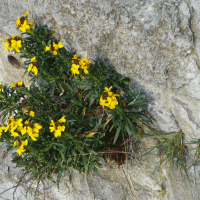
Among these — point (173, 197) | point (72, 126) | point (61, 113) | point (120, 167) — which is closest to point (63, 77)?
point (61, 113)

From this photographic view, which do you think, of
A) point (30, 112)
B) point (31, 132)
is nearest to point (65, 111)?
point (30, 112)

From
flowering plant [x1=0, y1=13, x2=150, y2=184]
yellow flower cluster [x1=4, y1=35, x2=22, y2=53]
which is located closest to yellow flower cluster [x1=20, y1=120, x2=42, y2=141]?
flowering plant [x1=0, y1=13, x2=150, y2=184]

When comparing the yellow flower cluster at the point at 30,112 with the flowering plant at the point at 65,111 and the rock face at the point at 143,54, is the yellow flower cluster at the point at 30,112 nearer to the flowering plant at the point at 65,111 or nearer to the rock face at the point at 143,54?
the flowering plant at the point at 65,111

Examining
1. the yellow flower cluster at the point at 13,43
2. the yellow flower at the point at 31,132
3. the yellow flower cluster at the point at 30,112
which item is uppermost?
the yellow flower cluster at the point at 13,43

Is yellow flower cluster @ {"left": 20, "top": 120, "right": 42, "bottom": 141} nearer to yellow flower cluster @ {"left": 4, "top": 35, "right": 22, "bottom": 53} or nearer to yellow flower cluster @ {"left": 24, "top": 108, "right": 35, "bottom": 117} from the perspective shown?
A: yellow flower cluster @ {"left": 24, "top": 108, "right": 35, "bottom": 117}

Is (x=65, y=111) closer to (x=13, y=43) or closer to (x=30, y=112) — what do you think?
(x=30, y=112)

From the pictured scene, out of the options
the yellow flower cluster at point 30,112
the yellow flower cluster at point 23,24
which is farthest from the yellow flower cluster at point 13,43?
the yellow flower cluster at point 30,112

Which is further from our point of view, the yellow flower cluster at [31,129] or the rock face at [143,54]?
the yellow flower cluster at [31,129]
